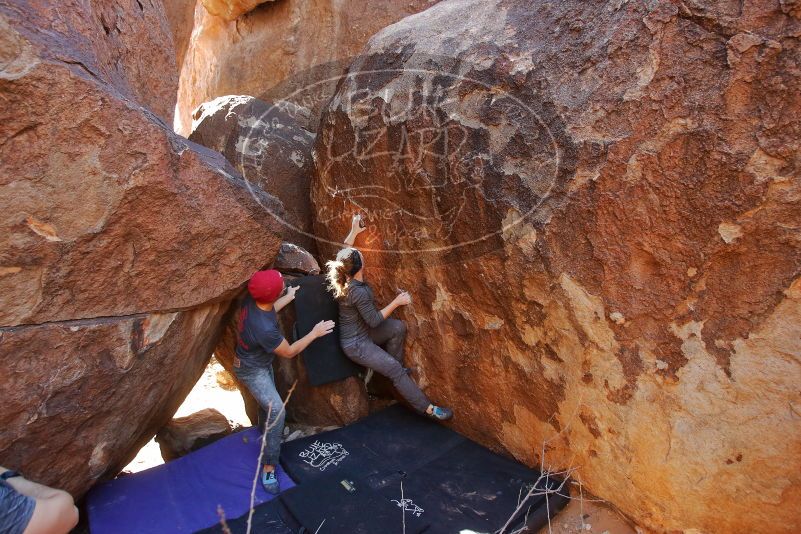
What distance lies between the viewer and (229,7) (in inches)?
238

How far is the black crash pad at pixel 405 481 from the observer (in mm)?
2510

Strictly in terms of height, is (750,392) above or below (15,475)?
below

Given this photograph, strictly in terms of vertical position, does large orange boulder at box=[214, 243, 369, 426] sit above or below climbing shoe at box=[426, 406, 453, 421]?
above

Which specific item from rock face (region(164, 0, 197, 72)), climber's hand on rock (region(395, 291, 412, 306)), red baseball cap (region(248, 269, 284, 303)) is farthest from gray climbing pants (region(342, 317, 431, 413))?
rock face (region(164, 0, 197, 72))

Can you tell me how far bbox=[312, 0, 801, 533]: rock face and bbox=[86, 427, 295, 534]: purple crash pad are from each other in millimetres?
1321

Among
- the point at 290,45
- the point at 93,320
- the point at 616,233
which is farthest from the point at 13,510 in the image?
the point at 290,45

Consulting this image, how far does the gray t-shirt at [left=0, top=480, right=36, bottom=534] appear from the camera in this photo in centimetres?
166

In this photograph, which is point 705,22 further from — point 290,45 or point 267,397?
point 290,45

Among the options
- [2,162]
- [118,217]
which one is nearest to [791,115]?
[118,217]

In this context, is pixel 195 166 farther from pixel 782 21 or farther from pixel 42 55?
pixel 782 21

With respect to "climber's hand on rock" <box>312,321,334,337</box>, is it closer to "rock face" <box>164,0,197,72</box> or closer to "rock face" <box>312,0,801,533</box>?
"rock face" <box>312,0,801,533</box>

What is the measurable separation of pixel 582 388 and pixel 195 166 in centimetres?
212

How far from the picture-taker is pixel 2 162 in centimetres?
194

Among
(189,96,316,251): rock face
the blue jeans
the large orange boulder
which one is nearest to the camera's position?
the blue jeans
